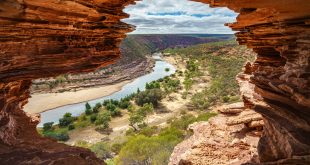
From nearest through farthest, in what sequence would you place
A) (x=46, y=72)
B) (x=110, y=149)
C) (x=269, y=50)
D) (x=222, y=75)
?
1. (x=46, y=72)
2. (x=269, y=50)
3. (x=110, y=149)
4. (x=222, y=75)

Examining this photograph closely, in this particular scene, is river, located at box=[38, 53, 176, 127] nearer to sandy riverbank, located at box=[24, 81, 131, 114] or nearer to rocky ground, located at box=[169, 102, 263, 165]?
sandy riverbank, located at box=[24, 81, 131, 114]

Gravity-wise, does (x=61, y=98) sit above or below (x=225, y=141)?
below

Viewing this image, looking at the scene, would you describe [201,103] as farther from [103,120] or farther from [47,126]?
[47,126]

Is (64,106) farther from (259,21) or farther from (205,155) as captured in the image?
(259,21)

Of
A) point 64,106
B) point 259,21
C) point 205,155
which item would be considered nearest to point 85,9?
point 259,21

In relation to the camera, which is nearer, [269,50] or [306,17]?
[306,17]

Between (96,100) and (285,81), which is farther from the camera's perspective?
(96,100)

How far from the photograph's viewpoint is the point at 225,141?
2023 centimetres

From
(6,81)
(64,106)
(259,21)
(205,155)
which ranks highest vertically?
(259,21)

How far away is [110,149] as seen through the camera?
35.9m

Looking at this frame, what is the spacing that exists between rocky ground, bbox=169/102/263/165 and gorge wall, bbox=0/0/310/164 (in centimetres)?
544

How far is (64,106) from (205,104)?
2980 centimetres

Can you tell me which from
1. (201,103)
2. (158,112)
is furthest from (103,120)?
(201,103)

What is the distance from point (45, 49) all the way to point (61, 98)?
206 ft
